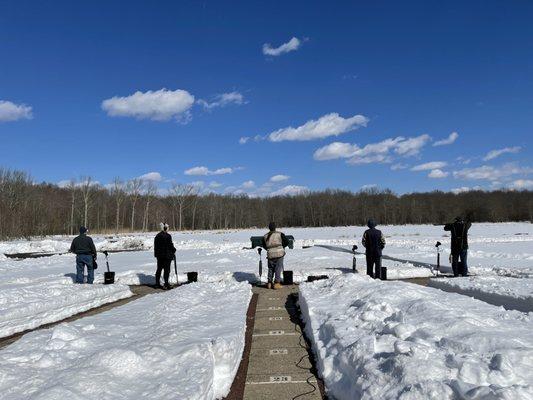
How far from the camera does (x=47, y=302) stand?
10297mm

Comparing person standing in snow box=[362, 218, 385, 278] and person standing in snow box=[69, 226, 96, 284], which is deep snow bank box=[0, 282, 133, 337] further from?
person standing in snow box=[362, 218, 385, 278]

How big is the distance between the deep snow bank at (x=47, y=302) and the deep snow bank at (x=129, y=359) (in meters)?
1.85

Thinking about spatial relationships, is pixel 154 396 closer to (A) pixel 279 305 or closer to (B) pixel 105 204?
(A) pixel 279 305

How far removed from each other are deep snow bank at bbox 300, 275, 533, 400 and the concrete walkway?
0.22 m

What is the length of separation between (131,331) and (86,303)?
4217 mm

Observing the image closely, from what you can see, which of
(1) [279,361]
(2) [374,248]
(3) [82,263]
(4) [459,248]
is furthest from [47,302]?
(4) [459,248]

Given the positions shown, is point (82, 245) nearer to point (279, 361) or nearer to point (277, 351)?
point (277, 351)

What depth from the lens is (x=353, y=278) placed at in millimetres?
10555

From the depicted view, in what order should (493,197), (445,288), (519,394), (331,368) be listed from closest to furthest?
1. (519,394)
2. (331,368)
3. (445,288)
4. (493,197)

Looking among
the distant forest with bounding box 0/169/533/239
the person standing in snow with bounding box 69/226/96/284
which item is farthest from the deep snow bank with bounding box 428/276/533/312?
the distant forest with bounding box 0/169/533/239

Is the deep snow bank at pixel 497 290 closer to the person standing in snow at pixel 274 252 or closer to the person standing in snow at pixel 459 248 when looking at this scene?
the person standing in snow at pixel 459 248

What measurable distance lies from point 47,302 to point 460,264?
11.9 metres

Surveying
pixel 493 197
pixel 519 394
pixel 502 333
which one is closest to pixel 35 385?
pixel 519 394

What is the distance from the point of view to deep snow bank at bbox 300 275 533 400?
12.9 ft
